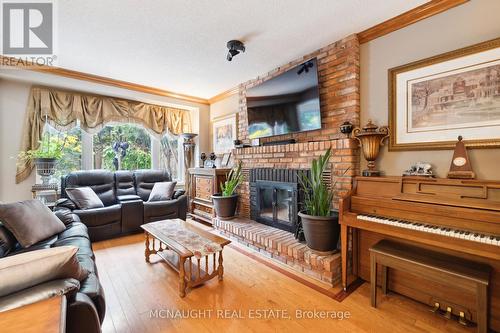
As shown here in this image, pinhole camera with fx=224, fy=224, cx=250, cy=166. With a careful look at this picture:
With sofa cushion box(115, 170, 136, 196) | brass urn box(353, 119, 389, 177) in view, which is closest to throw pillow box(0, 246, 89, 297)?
brass urn box(353, 119, 389, 177)

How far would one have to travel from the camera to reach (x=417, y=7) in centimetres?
197

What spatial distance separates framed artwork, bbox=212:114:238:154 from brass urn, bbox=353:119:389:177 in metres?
2.43

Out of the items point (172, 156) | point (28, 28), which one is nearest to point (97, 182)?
point (172, 156)

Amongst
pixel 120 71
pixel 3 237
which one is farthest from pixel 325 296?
pixel 120 71

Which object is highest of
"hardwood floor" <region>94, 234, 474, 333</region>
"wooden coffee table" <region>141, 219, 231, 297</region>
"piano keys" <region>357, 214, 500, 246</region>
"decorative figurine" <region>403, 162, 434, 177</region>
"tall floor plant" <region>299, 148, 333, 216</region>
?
"decorative figurine" <region>403, 162, 434, 177</region>

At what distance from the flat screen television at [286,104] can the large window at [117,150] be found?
2.21m

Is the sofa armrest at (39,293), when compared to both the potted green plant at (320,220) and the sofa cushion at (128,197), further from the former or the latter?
the sofa cushion at (128,197)

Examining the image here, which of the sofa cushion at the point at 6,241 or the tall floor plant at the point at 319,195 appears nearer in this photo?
the sofa cushion at the point at 6,241

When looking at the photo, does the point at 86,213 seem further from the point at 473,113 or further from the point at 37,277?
the point at 473,113

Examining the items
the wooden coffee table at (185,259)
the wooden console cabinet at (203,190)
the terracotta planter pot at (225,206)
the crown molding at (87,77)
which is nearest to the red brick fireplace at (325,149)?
the terracotta planter pot at (225,206)

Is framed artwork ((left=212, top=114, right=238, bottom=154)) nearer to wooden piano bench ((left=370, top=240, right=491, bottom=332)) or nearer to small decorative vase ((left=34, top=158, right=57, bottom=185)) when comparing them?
small decorative vase ((left=34, top=158, right=57, bottom=185))

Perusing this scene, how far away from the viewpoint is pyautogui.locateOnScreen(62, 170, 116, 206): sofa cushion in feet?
11.3

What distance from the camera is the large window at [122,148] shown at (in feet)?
13.5

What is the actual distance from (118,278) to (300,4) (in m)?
3.09
